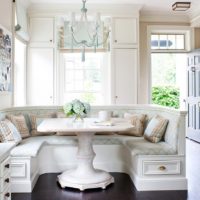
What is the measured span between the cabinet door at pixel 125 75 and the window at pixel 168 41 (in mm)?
A: 1010

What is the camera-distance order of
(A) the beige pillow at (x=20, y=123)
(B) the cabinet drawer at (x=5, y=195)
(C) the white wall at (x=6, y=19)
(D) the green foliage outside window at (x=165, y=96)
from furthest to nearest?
(D) the green foliage outside window at (x=165, y=96)
(C) the white wall at (x=6, y=19)
(A) the beige pillow at (x=20, y=123)
(B) the cabinet drawer at (x=5, y=195)

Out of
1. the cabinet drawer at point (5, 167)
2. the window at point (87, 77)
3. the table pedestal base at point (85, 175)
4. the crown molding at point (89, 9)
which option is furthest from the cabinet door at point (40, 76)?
the cabinet drawer at point (5, 167)

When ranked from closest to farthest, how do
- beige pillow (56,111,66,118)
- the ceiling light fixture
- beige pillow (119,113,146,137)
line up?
1. beige pillow (119,113,146,137)
2. beige pillow (56,111,66,118)
3. the ceiling light fixture

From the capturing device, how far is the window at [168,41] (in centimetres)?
655

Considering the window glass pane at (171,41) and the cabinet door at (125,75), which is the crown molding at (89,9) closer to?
the cabinet door at (125,75)

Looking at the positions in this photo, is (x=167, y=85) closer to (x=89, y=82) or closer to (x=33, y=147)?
(x=89, y=82)

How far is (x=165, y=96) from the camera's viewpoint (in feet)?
29.6

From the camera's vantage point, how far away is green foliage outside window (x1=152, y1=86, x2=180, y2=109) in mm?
9016

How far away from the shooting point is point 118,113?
15.2 ft

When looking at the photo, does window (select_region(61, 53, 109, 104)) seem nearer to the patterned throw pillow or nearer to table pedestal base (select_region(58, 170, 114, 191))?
the patterned throw pillow

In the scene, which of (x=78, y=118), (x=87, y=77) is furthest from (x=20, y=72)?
(x=78, y=118)

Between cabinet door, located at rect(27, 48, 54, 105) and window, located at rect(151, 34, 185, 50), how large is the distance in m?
2.37

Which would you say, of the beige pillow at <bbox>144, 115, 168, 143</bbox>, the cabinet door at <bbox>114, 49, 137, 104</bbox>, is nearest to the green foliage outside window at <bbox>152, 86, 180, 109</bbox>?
the cabinet door at <bbox>114, 49, 137, 104</bbox>

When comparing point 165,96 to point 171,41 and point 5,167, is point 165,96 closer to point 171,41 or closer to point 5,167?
point 171,41
